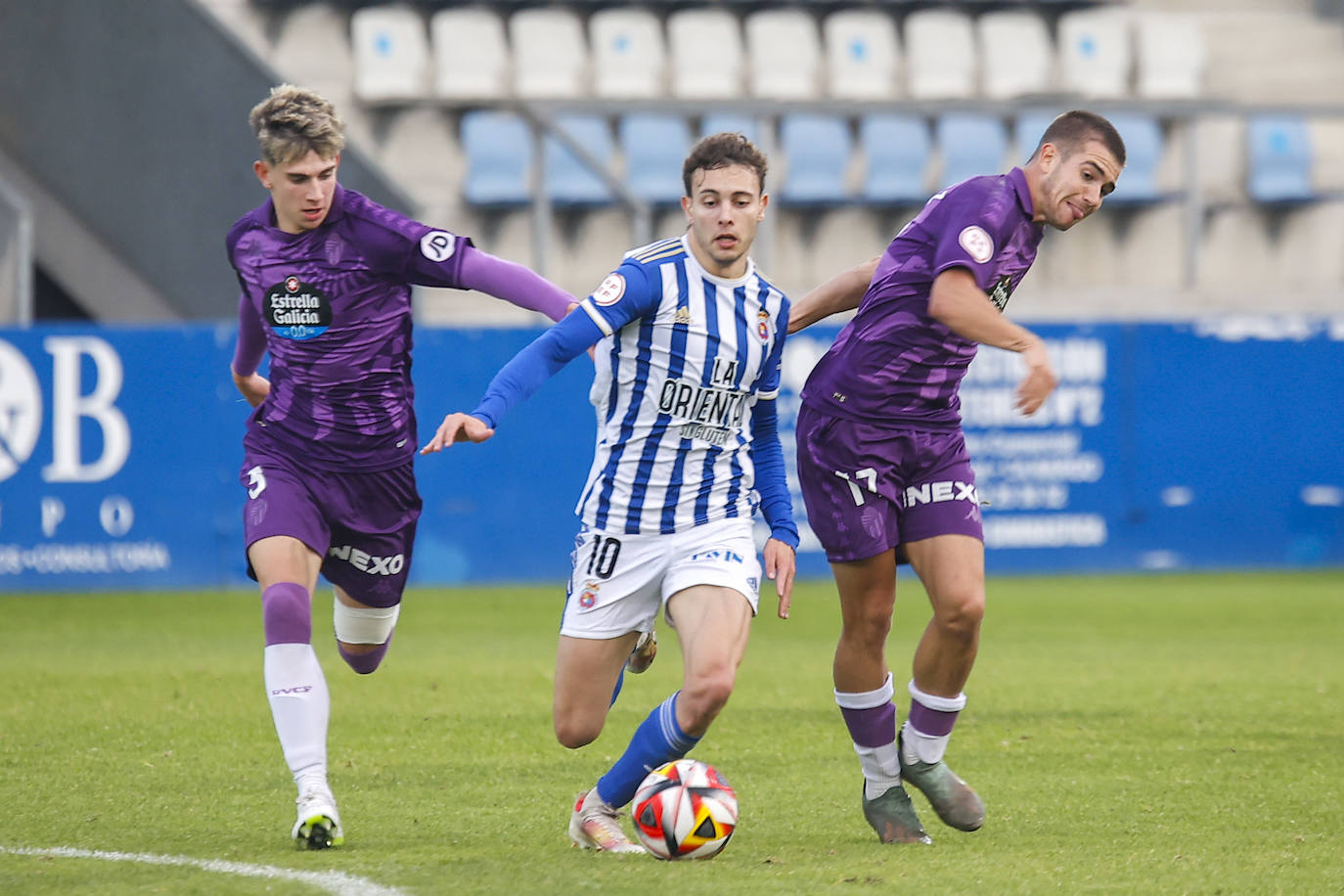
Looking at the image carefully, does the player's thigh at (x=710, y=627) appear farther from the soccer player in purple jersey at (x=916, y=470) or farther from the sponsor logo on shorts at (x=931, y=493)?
the sponsor logo on shorts at (x=931, y=493)

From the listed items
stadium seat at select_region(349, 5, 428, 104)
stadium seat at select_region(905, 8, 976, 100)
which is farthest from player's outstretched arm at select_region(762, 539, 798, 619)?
stadium seat at select_region(905, 8, 976, 100)

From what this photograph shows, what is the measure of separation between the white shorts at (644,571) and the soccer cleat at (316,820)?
0.79m

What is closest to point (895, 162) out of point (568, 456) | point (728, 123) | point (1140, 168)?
point (728, 123)

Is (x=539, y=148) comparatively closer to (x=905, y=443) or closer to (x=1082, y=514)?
(x=1082, y=514)

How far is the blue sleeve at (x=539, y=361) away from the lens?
15.3 ft

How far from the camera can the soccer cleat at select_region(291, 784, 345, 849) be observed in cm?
480

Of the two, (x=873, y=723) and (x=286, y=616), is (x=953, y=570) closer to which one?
(x=873, y=723)

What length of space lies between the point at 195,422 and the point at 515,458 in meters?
2.32

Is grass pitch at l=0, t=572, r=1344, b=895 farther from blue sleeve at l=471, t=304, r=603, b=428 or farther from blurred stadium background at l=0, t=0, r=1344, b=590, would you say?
blurred stadium background at l=0, t=0, r=1344, b=590

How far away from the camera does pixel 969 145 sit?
1861cm

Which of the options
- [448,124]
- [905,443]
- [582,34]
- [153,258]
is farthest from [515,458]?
[905,443]

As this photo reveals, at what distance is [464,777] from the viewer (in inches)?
244

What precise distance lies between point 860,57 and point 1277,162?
181 inches

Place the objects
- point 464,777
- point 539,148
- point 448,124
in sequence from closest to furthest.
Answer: point 464,777
point 539,148
point 448,124
